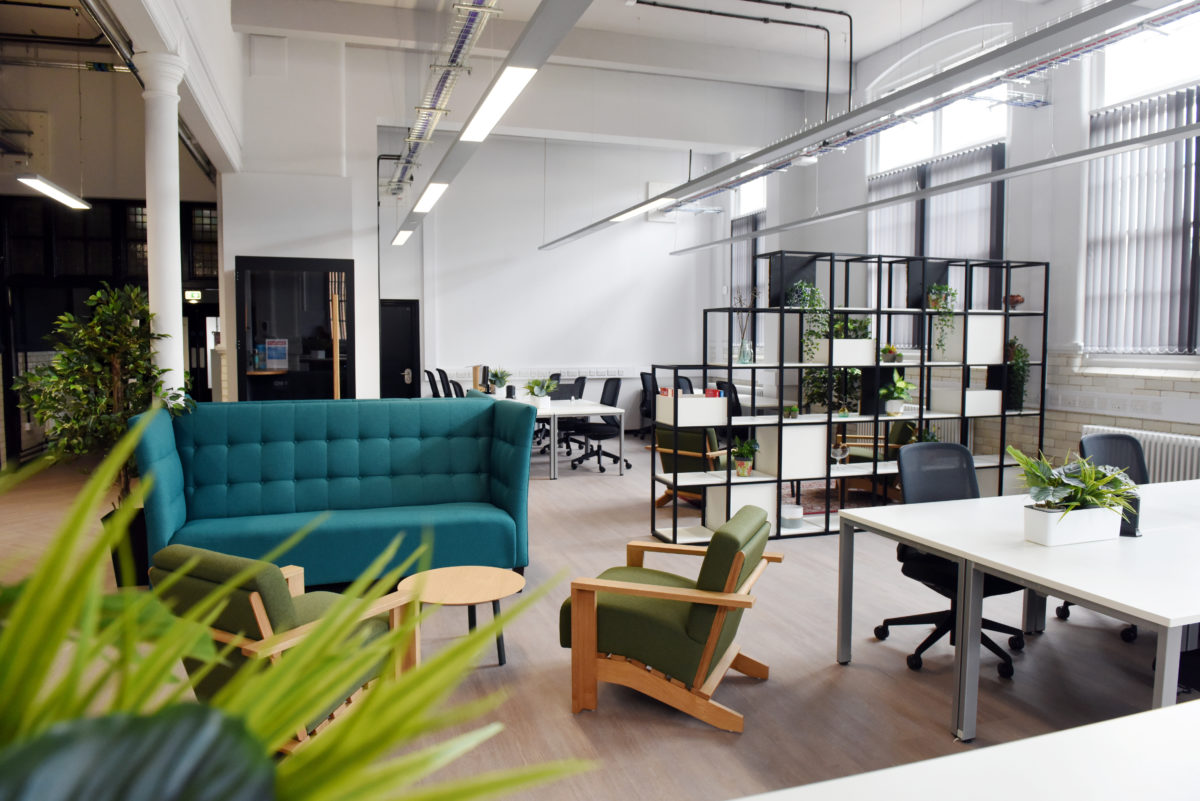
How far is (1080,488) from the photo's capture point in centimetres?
321

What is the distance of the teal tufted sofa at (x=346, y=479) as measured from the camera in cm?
451

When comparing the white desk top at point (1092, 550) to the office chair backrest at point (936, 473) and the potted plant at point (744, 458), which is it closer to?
the office chair backrest at point (936, 473)

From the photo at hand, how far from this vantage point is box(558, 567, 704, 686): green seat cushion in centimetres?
320

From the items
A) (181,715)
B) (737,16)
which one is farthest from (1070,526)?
(737,16)

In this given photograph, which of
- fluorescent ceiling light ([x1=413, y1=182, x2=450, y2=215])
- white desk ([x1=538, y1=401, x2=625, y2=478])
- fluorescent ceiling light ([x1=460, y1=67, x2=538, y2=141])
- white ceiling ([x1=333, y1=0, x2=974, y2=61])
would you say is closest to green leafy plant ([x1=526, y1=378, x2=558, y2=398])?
white desk ([x1=538, y1=401, x2=625, y2=478])

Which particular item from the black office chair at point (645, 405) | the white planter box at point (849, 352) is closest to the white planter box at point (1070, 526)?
the white planter box at point (849, 352)

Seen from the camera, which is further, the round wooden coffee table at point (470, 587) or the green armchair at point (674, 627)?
the round wooden coffee table at point (470, 587)

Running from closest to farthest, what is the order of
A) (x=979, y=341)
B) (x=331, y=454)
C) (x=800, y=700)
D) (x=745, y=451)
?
(x=800, y=700) → (x=331, y=454) → (x=745, y=451) → (x=979, y=341)

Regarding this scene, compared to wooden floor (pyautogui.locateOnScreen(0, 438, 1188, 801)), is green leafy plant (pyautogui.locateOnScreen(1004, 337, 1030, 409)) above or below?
above

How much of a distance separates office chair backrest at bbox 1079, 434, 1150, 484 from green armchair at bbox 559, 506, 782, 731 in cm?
250

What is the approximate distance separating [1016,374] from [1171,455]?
4.27ft

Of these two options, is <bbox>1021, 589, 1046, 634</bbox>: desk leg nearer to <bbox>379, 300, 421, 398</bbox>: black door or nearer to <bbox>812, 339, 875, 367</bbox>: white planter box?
<bbox>812, 339, 875, 367</bbox>: white planter box

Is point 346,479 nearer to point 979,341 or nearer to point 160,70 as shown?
point 160,70

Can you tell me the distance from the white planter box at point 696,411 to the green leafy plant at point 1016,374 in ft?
9.23
